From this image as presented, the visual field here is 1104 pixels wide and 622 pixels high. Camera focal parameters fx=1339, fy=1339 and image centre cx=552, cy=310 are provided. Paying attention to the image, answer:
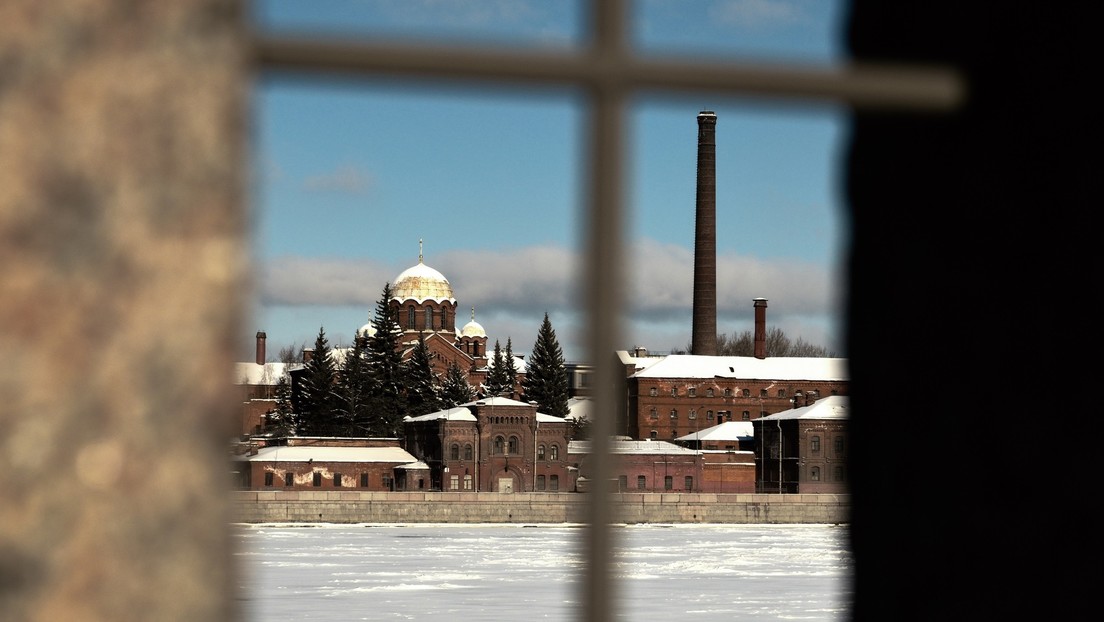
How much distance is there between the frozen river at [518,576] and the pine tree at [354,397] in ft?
62.9

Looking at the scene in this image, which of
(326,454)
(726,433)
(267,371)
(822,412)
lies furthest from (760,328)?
(267,371)

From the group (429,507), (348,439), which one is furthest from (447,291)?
(429,507)

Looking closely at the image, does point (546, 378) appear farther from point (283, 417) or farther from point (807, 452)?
point (807, 452)

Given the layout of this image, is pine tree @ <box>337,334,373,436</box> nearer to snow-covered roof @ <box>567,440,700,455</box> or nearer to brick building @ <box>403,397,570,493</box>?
brick building @ <box>403,397,570,493</box>

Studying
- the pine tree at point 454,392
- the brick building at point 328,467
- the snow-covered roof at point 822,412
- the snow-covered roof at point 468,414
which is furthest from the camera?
the pine tree at point 454,392

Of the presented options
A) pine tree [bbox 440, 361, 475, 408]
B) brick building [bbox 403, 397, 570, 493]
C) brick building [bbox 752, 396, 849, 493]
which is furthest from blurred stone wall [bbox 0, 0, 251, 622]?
pine tree [bbox 440, 361, 475, 408]

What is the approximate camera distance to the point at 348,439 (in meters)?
56.1

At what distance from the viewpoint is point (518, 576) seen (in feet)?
82.4

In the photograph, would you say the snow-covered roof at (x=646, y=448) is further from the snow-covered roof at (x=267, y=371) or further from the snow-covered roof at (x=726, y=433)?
the snow-covered roof at (x=267, y=371)

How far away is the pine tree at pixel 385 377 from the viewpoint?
205ft

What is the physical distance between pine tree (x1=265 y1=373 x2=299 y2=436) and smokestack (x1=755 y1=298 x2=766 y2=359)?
24042 millimetres

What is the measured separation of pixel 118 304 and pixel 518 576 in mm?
24677

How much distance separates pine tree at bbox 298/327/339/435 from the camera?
61844 mm

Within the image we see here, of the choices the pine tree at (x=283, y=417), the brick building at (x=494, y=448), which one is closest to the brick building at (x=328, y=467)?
the brick building at (x=494, y=448)
